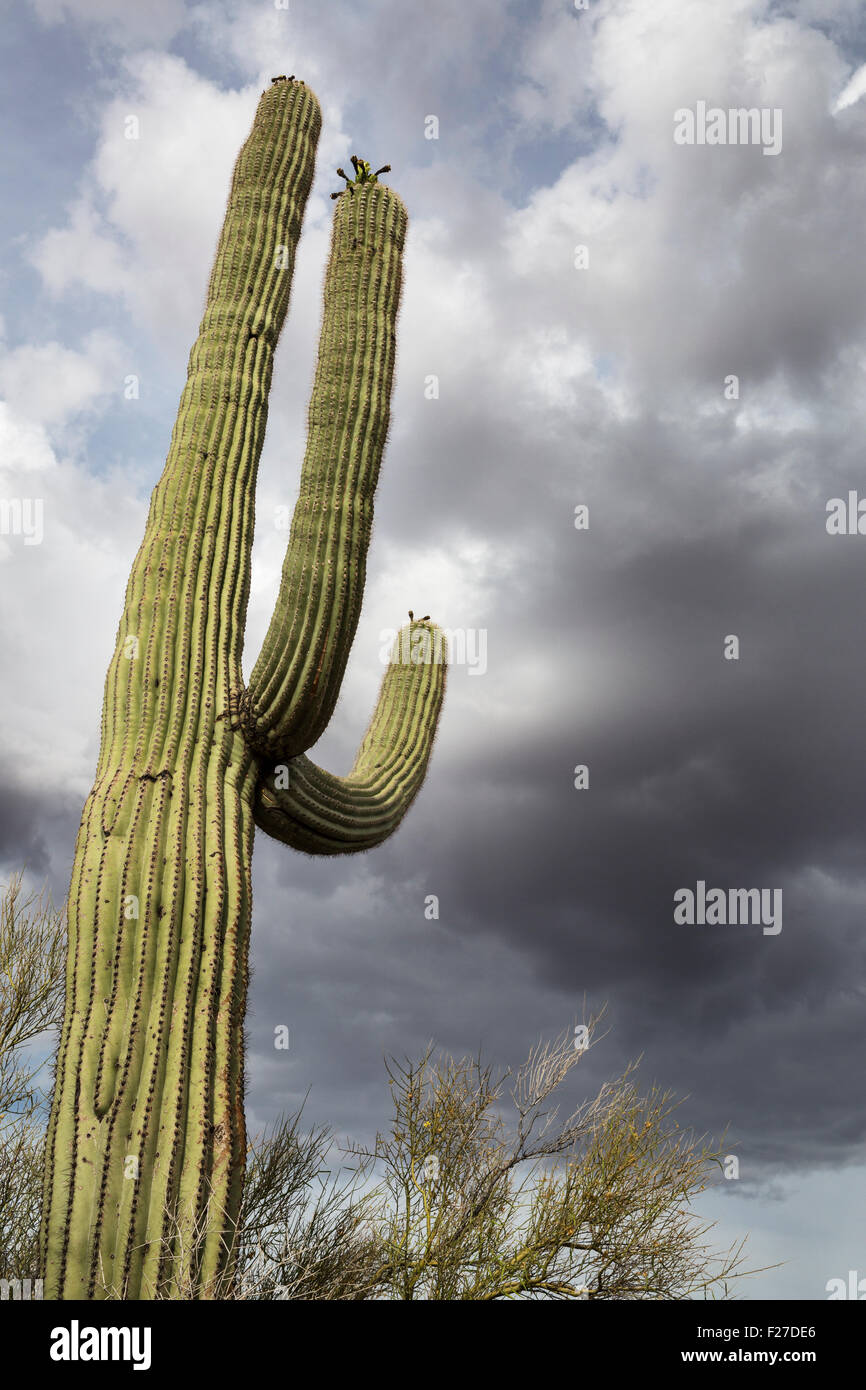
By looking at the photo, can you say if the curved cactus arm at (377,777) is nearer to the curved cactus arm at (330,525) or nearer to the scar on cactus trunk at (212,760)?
the scar on cactus trunk at (212,760)

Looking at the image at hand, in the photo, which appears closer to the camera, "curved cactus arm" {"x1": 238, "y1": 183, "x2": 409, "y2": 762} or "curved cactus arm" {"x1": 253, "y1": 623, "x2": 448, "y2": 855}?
"curved cactus arm" {"x1": 238, "y1": 183, "x2": 409, "y2": 762}

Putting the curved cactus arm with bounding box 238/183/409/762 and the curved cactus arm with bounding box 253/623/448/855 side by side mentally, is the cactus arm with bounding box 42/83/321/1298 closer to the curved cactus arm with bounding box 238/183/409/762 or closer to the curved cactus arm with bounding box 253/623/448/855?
the curved cactus arm with bounding box 238/183/409/762

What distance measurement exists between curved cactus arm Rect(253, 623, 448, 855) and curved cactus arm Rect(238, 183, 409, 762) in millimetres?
375

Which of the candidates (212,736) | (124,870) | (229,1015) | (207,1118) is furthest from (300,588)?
(207,1118)

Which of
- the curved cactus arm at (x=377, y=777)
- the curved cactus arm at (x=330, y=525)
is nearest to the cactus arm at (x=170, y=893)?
the curved cactus arm at (x=330, y=525)

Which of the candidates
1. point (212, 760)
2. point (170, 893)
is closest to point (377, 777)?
point (212, 760)

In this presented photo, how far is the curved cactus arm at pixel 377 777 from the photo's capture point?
22.5ft

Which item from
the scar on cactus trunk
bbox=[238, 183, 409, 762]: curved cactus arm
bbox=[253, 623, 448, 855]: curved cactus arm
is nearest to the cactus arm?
the scar on cactus trunk

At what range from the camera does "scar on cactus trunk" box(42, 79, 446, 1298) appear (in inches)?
188

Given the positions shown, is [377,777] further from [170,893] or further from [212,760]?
[170,893]

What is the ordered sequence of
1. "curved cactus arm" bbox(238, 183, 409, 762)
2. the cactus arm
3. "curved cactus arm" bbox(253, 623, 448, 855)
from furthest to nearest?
"curved cactus arm" bbox(253, 623, 448, 855)
"curved cactus arm" bbox(238, 183, 409, 762)
the cactus arm

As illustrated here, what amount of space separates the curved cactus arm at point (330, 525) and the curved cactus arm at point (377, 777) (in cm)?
38
